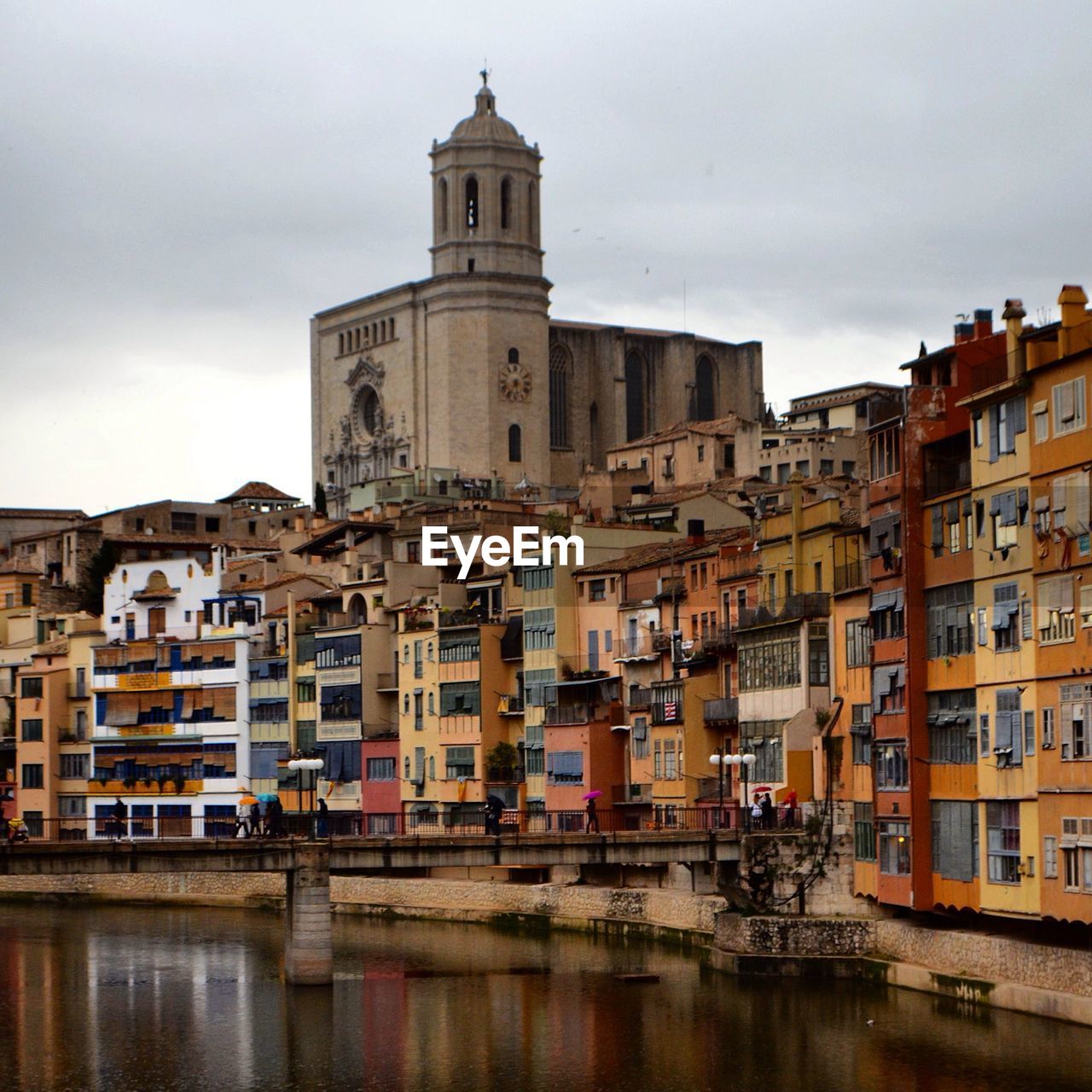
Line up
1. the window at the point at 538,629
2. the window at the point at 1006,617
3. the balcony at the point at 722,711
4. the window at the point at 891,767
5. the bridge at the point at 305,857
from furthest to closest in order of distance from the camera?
the window at the point at 538,629, the balcony at the point at 722,711, the bridge at the point at 305,857, the window at the point at 891,767, the window at the point at 1006,617

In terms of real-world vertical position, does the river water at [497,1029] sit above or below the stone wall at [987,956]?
below

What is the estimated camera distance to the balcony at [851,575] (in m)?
60.1

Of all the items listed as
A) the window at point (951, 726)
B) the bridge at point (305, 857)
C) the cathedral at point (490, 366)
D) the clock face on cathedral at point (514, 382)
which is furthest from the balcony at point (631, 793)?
the clock face on cathedral at point (514, 382)

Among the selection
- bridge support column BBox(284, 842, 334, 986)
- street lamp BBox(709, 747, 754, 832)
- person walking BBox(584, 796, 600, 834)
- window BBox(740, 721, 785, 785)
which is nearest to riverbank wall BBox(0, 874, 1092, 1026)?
street lamp BBox(709, 747, 754, 832)

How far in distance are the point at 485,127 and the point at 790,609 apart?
10758 centimetres

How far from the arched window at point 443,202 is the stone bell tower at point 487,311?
0.08m

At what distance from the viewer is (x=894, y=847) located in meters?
55.9

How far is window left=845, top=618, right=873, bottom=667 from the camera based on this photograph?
58997 mm

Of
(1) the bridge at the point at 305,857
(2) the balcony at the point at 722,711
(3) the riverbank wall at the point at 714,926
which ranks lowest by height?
(3) the riverbank wall at the point at 714,926

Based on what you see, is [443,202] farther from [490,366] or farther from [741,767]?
[741,767]

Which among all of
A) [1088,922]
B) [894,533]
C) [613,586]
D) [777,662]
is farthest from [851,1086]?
[613,586]

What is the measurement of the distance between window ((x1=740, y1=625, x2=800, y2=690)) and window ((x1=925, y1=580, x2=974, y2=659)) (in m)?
8.54

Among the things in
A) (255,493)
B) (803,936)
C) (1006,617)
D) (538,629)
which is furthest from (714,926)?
(255,493)

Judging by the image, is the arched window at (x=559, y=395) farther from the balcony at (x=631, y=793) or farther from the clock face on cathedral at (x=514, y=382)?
the balcony at (x=631, y=793)
